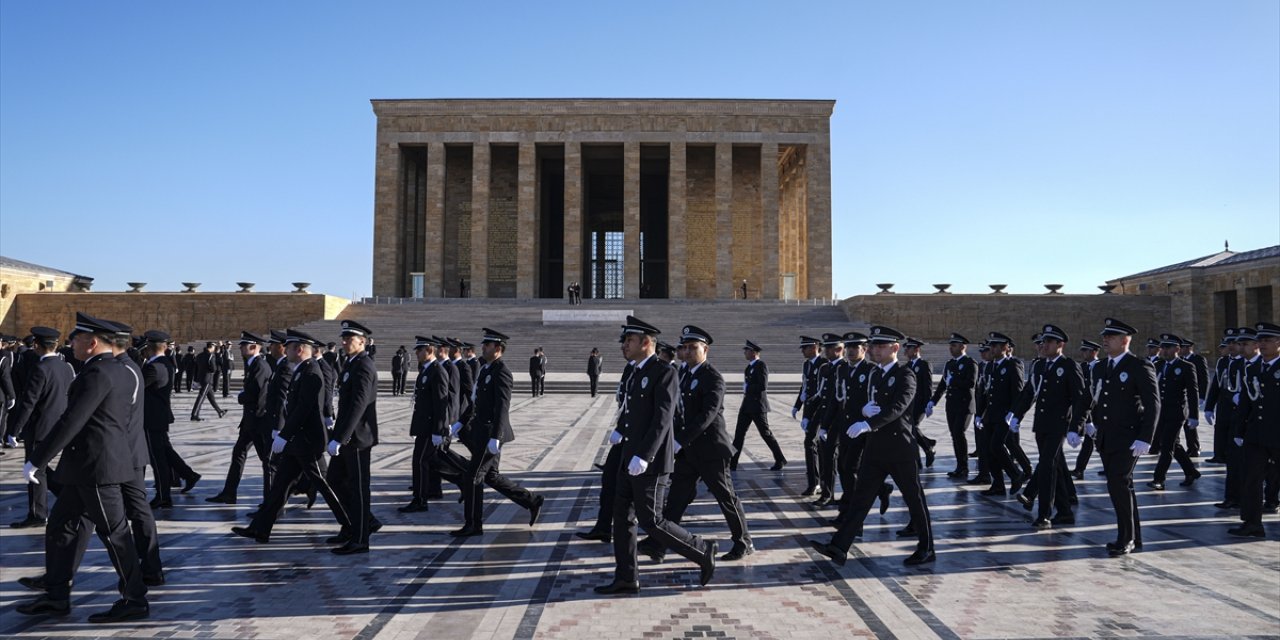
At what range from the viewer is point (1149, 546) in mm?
6090

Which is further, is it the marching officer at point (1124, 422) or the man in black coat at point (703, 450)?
the marching officer at point (1124, 422)

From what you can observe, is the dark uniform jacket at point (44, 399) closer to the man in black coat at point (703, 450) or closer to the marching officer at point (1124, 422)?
the man in black coat at point (703, 450)

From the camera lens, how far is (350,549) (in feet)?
18.8

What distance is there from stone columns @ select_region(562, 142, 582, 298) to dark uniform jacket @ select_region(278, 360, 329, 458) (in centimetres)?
3617

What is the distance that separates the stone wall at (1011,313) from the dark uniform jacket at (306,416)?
Answer: 31314 millimetres

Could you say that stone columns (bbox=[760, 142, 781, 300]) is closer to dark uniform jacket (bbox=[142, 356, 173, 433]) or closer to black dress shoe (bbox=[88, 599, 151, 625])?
dark uniform jacket (bbox=[142, 356, 173, 433])

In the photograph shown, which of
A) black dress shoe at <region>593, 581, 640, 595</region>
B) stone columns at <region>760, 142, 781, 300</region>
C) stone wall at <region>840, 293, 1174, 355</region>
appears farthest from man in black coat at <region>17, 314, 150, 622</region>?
stone columns at <region>760, 142, 781, 300</region>

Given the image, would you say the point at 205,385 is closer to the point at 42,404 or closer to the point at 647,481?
the point at 42,404

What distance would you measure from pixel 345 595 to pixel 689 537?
2242mm

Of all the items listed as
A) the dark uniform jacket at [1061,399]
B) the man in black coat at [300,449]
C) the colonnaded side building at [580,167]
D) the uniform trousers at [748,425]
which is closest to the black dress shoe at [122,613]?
the man in black coat at [300,449]

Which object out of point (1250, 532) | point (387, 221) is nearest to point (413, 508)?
point (1250, 532)

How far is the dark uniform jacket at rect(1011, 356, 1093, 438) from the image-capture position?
22.3ft

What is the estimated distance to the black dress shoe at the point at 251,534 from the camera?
6.02 metres

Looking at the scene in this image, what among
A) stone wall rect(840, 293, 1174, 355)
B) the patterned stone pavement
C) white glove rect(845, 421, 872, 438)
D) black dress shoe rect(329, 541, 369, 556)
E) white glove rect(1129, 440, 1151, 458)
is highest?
stone wall rect(840, 293, 1174, 355)
